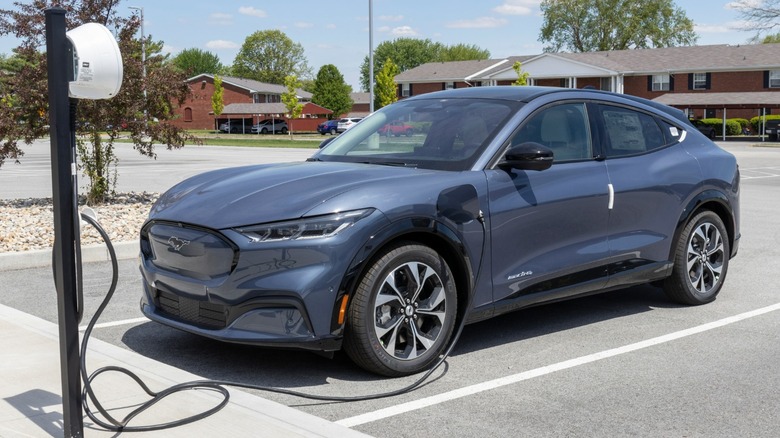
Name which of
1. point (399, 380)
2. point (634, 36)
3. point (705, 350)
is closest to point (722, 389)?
point (705, 350)

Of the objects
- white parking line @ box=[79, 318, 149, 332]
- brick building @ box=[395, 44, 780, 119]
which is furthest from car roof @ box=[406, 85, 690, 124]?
brick building @ box=[395, 44, 780, 119]

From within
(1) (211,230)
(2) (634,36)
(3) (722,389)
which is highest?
(2) (634,36)

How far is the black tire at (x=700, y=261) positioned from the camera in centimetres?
692

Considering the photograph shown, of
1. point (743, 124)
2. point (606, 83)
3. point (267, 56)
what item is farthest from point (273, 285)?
point (267, 56)

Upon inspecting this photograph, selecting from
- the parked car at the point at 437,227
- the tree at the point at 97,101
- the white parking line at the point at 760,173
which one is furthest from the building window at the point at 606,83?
the parked car at the point at 437,227

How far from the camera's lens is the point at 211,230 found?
4.97 m

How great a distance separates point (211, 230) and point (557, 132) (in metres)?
2.57

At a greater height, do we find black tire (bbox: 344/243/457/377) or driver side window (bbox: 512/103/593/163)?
driver side window (bbox: 512/103/593/163)

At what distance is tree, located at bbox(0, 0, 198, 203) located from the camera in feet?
43.5

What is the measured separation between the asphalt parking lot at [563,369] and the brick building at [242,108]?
7597 centimetres

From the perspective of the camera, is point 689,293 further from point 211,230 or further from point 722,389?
point 211,230

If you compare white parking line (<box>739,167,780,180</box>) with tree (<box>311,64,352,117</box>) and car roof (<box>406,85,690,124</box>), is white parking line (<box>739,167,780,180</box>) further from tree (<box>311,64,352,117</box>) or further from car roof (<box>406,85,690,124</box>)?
tree (<box>311,64,352,117</box>)

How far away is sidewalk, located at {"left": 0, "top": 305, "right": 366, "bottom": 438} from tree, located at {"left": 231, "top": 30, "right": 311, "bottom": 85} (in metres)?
139

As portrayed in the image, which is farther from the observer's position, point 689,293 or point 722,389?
point 689,293
